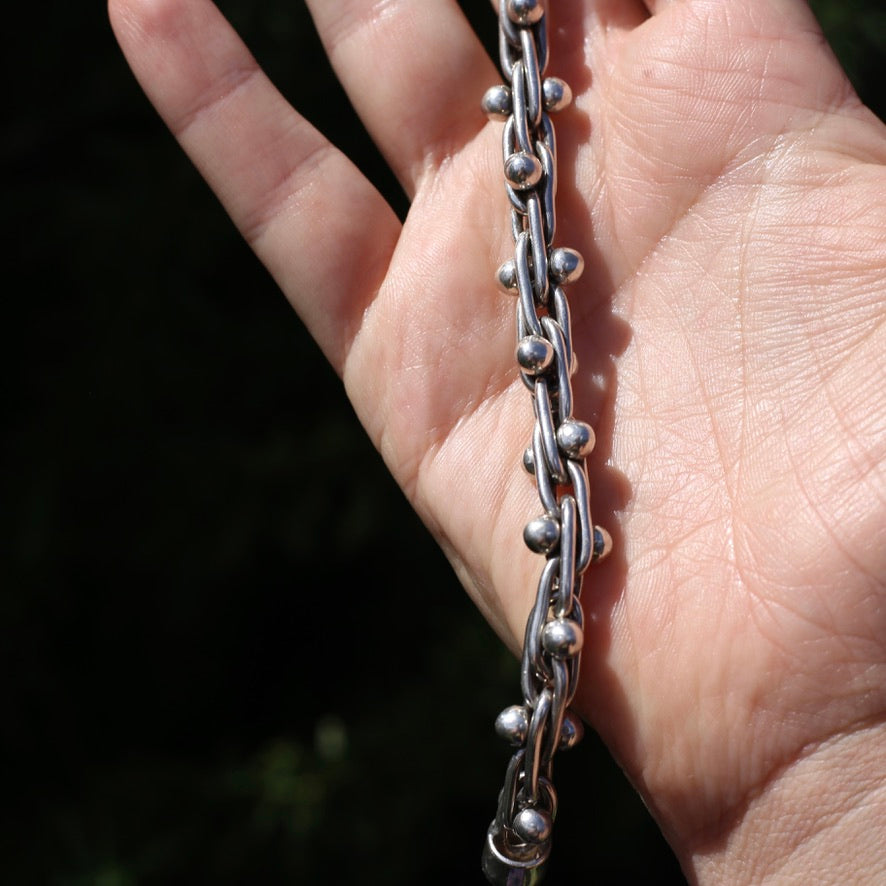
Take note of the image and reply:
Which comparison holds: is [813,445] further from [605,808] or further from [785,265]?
[605,808]

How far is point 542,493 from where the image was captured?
1.42 metres

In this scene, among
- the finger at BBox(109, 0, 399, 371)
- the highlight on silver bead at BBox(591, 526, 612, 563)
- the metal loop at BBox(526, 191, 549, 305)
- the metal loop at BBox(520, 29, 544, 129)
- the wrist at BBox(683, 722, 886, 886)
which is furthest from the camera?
the finger at BBox(109, 0, 399, 371)

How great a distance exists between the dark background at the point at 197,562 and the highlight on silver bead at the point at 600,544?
70 centimetres

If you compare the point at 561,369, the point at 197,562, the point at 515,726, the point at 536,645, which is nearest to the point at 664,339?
the point at 561,369

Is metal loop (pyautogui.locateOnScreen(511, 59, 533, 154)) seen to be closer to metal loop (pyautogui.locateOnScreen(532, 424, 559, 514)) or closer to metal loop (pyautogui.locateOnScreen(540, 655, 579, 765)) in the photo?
metal loop (pyautogui.locateOnScreen(532, 424, 559, 514))

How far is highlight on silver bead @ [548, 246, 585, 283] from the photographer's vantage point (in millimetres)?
1511

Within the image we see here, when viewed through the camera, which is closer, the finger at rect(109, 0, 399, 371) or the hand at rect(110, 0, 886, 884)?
the hand at rect(110, 0, 886, 884)

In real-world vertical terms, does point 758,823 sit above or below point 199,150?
below

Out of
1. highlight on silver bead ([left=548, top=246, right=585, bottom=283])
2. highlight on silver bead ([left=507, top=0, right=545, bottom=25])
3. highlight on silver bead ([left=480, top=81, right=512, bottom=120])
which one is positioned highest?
highlight on silver bead ([left=507, top=0, right=545, bottom=25])

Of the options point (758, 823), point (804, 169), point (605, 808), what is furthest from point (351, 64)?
point (605, 808)

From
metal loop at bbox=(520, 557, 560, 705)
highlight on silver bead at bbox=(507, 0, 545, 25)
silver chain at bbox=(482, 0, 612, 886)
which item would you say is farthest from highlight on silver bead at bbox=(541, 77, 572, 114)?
metal loop at bbox=(520, 557, 560, 705)

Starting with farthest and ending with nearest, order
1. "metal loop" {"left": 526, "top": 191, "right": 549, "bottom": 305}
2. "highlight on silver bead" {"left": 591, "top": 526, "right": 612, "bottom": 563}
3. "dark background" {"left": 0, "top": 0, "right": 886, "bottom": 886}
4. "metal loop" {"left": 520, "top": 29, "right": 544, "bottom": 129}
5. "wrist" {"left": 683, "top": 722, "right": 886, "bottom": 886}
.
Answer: "dark background" {"left": 0, "top": 0, "right": 886, "bottom": 886} → "metal loop" {"left": 520, "top": 29, "right": 544, "bottom": 129} → "metal loop" {"left": 526, "top": 191, "right": 549, "bottom": 305} → "highlight on silver bead" {"left": 591, "top": 526, "right": 612, "bottom": 563} → "wrist" {"left": 683, "top": 722, "right": 886, "bottom": 886}

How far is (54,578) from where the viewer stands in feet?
7.07

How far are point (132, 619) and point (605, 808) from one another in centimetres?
112
